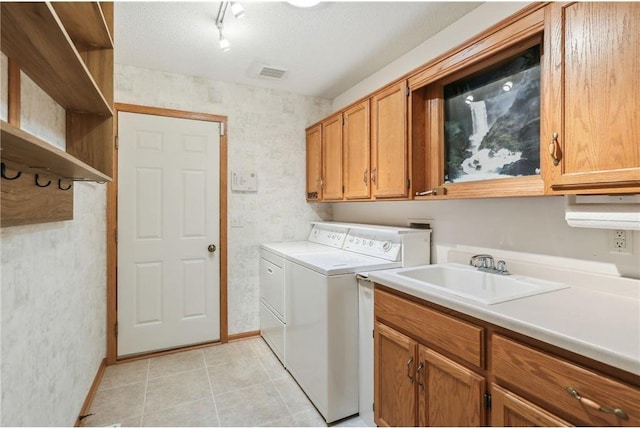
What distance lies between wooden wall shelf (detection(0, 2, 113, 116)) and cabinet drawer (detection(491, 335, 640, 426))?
1608mm

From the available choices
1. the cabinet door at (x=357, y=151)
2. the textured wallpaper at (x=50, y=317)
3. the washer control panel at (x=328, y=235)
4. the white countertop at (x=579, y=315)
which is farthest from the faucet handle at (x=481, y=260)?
the textured wallpaper at (x=50, y=317)

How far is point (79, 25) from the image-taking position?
1.32 metres

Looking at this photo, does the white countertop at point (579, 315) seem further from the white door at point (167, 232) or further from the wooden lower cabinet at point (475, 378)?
the white door at point (167, 232)

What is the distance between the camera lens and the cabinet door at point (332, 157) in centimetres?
271

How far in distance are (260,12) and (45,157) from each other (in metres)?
1.54

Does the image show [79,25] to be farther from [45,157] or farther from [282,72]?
[282,72]

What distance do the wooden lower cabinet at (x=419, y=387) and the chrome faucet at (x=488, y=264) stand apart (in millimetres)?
603

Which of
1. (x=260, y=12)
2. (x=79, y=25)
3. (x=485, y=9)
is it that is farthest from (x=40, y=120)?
(x=485, y=9)

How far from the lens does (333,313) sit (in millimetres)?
1897

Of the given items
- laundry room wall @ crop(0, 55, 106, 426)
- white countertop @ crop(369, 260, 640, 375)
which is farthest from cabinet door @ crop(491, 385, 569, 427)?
laundry room wall @ crop(0, 55, 106, 426)

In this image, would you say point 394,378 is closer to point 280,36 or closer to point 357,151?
point 357,151

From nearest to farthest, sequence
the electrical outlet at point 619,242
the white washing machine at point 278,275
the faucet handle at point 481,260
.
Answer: the electrical outlet at point 619,242, the faucet handle at point 481,260, the white washing machine at point 278,275

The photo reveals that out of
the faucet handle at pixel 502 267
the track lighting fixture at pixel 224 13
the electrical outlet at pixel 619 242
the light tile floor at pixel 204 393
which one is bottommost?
the light tile floor at pixel 204 393

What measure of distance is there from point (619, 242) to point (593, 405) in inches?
31.2
